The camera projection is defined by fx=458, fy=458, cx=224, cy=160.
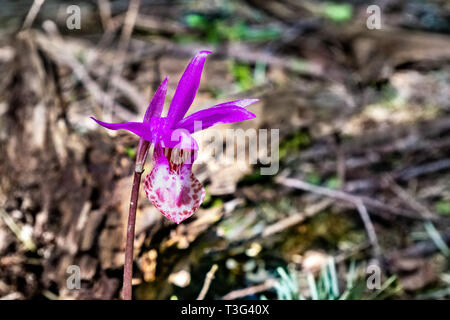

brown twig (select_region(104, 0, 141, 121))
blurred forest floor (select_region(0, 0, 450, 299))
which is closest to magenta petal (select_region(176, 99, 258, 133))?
blurred forest floor (select_region(0, 0, 450, 299))

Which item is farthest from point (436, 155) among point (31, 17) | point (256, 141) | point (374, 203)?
point (31, 17)

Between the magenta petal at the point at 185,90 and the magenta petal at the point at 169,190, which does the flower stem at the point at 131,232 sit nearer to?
the magenta petal at the point at 169,190

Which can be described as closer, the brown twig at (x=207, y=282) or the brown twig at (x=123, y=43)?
the brown twig at (x=207, y=282)

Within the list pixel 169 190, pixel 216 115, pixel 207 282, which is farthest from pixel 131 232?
pixel 207 282

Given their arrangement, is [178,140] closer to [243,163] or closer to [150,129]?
[150,129]

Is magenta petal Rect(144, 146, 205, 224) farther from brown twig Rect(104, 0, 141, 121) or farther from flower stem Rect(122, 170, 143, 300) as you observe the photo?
brown twig Rect(104, 0, 141, 121)

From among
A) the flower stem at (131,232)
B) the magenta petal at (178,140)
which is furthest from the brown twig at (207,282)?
the magenta petal at (178,140)
